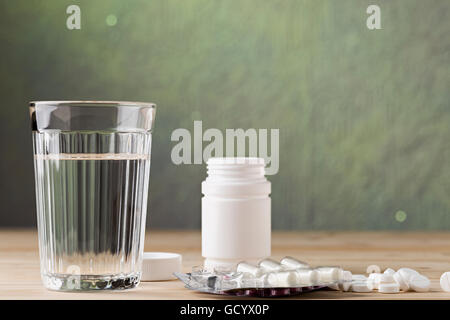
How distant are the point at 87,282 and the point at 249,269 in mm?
202

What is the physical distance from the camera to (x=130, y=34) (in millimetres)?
1962

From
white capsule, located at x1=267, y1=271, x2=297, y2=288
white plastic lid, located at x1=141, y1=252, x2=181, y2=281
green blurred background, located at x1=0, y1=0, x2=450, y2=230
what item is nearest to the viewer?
white capsule, located at x1=267, y1=271, x2=297, y2=288

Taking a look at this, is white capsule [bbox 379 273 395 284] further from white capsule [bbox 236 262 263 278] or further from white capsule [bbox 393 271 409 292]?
white capsule [bbox 236 262 263 278]

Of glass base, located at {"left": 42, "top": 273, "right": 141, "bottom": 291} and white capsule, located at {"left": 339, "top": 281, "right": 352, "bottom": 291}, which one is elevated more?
glass base, located at {"left": 42, "top": 273, "right": 141, "bottom": 291}

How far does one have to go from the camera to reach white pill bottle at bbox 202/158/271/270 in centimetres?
100

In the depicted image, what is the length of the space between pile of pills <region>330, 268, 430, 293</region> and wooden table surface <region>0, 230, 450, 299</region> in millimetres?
13

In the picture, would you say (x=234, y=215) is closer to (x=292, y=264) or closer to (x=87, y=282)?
(x=292, y=264)

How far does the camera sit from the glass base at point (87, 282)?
846 millimetres

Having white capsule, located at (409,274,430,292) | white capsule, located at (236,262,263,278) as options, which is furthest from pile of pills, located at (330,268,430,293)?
white capsule, located at (236,262,263,278)

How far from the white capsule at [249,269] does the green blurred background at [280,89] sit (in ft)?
3.43

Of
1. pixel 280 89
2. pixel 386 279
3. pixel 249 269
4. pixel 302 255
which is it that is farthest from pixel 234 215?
pixel 280 89

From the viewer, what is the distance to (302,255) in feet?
4.42
